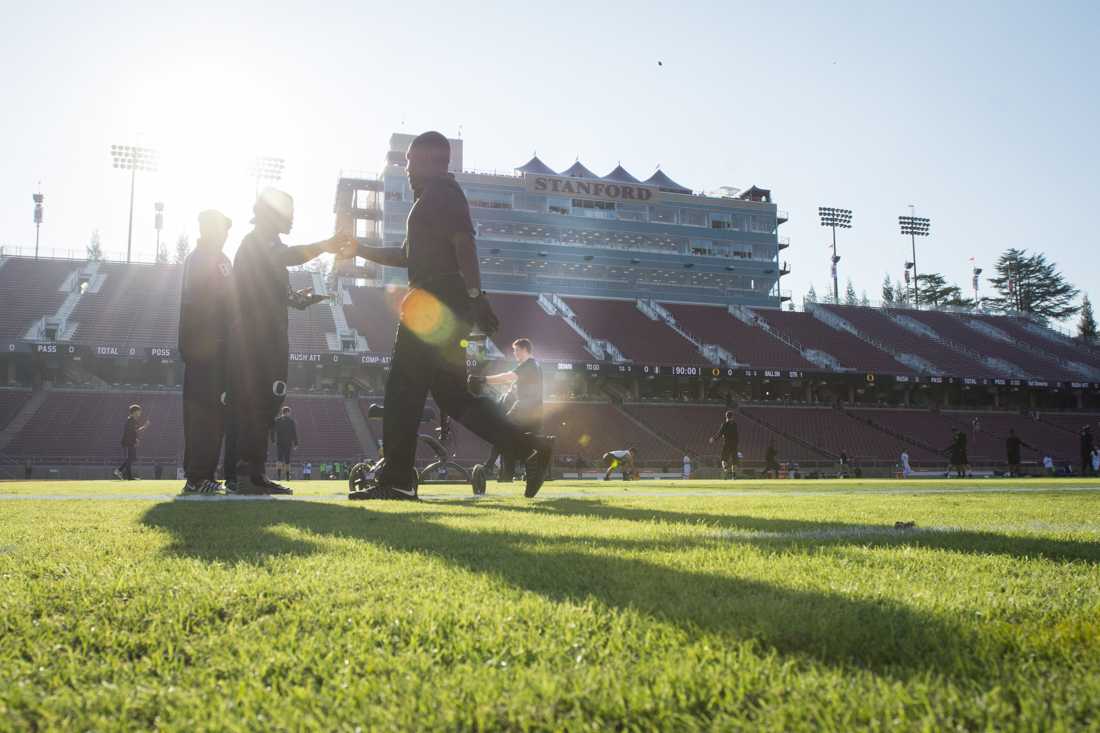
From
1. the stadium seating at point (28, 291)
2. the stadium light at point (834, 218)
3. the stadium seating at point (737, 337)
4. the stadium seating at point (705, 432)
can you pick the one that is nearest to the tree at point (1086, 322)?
the stadium light at point (834, 218)

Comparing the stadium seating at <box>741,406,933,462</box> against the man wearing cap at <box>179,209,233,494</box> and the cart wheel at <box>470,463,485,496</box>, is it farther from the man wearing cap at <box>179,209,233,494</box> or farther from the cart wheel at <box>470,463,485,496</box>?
the man wearing cap at <box>179,209,233,494</box>

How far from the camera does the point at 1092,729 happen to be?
117 centimetres

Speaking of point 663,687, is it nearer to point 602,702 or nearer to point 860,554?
point 602,702

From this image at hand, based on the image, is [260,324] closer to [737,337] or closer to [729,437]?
[729,437]

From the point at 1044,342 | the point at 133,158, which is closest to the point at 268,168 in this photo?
the point at 133,158

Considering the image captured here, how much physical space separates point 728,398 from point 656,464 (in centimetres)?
1205

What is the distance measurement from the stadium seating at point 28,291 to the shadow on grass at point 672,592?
136 ft

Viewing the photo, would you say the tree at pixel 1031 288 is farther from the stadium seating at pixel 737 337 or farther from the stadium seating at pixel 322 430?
the stadium seating at pixel 322 430

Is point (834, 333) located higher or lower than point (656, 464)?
higher

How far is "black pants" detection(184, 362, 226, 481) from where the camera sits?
7836 millimetres

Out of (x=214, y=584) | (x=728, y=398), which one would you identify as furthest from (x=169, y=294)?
(x=214, y=584)

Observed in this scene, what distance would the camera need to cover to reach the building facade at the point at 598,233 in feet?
197

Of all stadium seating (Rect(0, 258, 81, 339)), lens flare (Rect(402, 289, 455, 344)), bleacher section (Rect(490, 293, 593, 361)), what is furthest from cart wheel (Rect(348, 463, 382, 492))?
stadium seating (Rect(0, 258, 81, 339))

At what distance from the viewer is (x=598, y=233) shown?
62.9 meters
